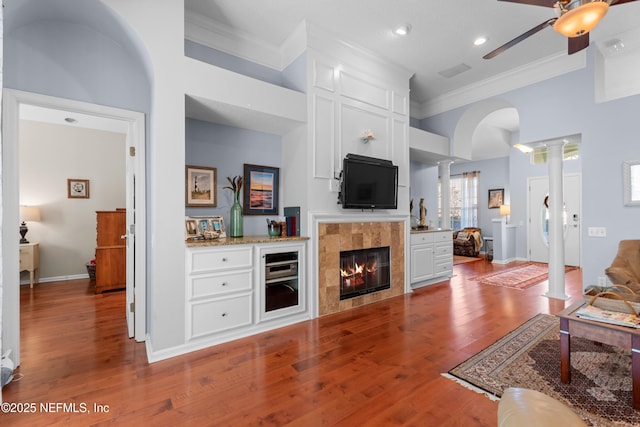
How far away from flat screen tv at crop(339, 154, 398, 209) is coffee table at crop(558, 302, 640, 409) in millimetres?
2275

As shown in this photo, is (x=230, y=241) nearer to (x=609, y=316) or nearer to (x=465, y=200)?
(x=609, y=316)

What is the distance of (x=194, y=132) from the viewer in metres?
3.32

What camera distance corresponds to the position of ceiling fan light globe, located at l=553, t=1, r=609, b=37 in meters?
1.82

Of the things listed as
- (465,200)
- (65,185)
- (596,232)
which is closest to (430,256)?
(596,232)

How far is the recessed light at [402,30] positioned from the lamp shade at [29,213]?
6.24 metres

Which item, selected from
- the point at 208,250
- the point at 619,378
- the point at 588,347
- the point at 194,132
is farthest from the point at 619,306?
the point at 194,132

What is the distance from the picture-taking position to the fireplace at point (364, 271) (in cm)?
383

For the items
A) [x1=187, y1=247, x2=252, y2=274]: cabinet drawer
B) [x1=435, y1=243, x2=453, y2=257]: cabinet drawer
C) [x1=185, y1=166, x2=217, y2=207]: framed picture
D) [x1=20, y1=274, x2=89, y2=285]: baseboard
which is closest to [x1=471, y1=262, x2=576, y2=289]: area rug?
[x1=435, y1=243, x2=453, y2=257]: cabinet drawer

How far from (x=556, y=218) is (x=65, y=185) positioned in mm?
8190

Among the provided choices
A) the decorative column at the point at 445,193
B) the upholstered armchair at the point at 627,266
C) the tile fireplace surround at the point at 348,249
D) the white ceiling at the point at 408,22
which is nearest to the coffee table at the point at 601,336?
the upholstered armchair at the point at 627,266

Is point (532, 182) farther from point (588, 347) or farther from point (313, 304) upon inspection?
point (313, 304)

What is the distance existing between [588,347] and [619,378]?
1.77 ft

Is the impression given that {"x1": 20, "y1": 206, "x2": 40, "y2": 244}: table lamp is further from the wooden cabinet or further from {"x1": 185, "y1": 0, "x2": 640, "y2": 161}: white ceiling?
{"x1": 185, "y1": 0, "x2": 640, "y2": 161}: white ceiling

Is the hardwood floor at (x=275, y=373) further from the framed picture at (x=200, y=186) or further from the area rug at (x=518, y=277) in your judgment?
the framed picture at (x=200, y=186)
